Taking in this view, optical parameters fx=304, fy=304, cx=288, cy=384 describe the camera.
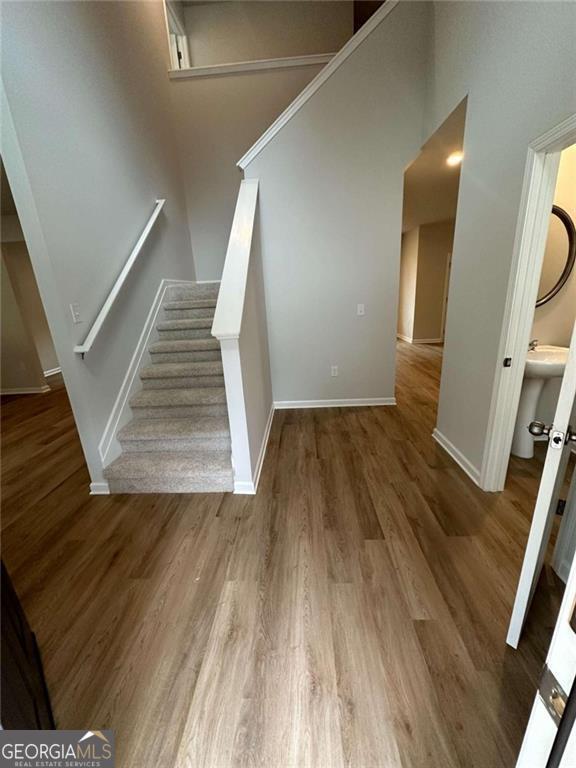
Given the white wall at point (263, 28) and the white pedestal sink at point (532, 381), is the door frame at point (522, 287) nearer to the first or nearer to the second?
the white pedestal sink at point (532, 381)

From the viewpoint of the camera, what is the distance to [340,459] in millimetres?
2352

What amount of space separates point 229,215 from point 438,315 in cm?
479

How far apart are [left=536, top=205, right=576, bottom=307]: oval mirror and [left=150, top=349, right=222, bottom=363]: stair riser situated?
2689mm

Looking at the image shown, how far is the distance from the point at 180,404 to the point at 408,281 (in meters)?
6.00

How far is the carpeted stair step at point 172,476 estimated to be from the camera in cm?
207

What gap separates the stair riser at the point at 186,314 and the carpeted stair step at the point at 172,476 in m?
1.67

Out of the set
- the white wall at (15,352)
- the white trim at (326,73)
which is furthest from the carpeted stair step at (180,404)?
the white wall at (15,352)

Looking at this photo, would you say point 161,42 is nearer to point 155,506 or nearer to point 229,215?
point 229,215

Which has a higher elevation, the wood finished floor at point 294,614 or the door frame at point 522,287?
the door frame at point 522,287

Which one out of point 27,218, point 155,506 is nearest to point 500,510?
point 155,506

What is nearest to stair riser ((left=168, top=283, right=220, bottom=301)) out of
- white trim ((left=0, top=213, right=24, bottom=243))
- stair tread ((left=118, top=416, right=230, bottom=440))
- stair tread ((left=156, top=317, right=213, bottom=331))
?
stair tread ((left=156, top=317, right=213, bottom=331))

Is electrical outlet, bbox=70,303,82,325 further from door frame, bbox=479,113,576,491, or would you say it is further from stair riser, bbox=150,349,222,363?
door frame, bbox=479,113,576,491

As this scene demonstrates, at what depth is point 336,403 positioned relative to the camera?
3375mm

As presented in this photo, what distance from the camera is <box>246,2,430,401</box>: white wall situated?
2.54m
